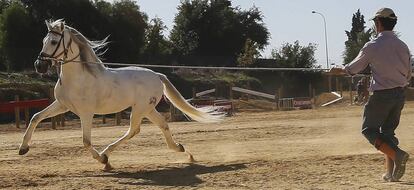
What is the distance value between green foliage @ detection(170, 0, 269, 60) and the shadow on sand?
63.5m

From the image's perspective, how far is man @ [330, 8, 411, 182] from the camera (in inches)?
291

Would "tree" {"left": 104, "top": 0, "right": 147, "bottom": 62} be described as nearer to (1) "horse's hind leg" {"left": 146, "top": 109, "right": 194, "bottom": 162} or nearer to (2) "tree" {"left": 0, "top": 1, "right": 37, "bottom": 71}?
(2) "tree" {"left": 0, "top": 1, "right": 37, "bottom": 71}

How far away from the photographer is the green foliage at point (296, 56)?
72.5 m

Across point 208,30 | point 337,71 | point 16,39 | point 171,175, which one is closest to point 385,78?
point 337,71

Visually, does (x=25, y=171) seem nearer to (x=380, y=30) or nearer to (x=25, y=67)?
(x=380, y=30)

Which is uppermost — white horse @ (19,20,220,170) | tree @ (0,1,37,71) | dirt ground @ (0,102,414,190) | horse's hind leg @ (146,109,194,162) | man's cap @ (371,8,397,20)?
tree @ (0,1,37,71)

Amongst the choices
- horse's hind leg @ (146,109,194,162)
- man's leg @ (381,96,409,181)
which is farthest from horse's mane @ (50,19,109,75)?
man's leg @ (381,96,409,181)

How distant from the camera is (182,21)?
7888cm

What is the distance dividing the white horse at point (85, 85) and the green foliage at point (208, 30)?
62090 mm

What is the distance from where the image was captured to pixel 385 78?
24.3 ft

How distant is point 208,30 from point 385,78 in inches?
2775

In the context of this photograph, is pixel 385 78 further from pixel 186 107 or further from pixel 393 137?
pixel 186 107

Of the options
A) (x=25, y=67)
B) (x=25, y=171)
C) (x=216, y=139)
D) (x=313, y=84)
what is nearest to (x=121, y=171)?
(x=25, y=171)

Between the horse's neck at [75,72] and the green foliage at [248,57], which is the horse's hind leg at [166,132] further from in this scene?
the green foliage at [248,57]
